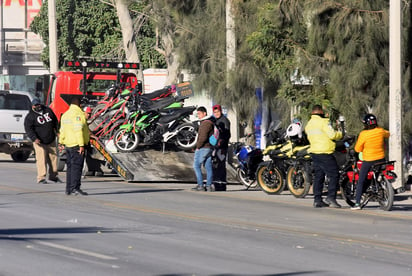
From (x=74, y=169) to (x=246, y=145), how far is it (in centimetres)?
490

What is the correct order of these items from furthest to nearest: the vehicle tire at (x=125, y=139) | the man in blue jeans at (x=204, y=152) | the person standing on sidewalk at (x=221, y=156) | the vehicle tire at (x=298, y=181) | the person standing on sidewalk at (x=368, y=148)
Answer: the vehicle tire at (x=125, y=139) < the person standing on sidewalk at (x=221, y=156) < the man in blue jeans at (x=204, y=152) < the vehicle tire at (x=298, y=181) < the person standing on sidewalk at (x=368, y=148)

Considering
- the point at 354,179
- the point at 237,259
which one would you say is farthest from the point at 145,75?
the point at 237,259

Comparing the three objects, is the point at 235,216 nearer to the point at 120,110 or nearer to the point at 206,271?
the point at 206,271

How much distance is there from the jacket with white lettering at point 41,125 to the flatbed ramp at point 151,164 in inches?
46.7

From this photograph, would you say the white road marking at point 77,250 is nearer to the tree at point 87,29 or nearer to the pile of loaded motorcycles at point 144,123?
the pile of loaded motorcycles at point 144,123

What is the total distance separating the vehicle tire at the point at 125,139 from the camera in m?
23.6

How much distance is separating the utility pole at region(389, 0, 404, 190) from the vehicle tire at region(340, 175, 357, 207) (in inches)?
85.7

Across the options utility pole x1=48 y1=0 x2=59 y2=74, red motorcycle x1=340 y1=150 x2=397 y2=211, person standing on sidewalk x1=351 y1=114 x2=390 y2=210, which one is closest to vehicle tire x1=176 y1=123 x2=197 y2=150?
red motorcycle x1=340 y1=150 x2=397 y2=211

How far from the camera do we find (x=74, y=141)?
64.4 ft

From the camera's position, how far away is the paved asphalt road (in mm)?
10887

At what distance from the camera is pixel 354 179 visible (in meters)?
18.1

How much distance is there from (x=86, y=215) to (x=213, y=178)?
6241 millimetres

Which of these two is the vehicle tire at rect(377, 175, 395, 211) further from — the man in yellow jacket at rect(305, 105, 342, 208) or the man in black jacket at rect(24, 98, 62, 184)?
the man in black jacket at rect(24, 98, 62, 184)

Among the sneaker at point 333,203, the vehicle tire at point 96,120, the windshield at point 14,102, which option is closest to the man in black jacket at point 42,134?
the vehicle tire at point 96,120
